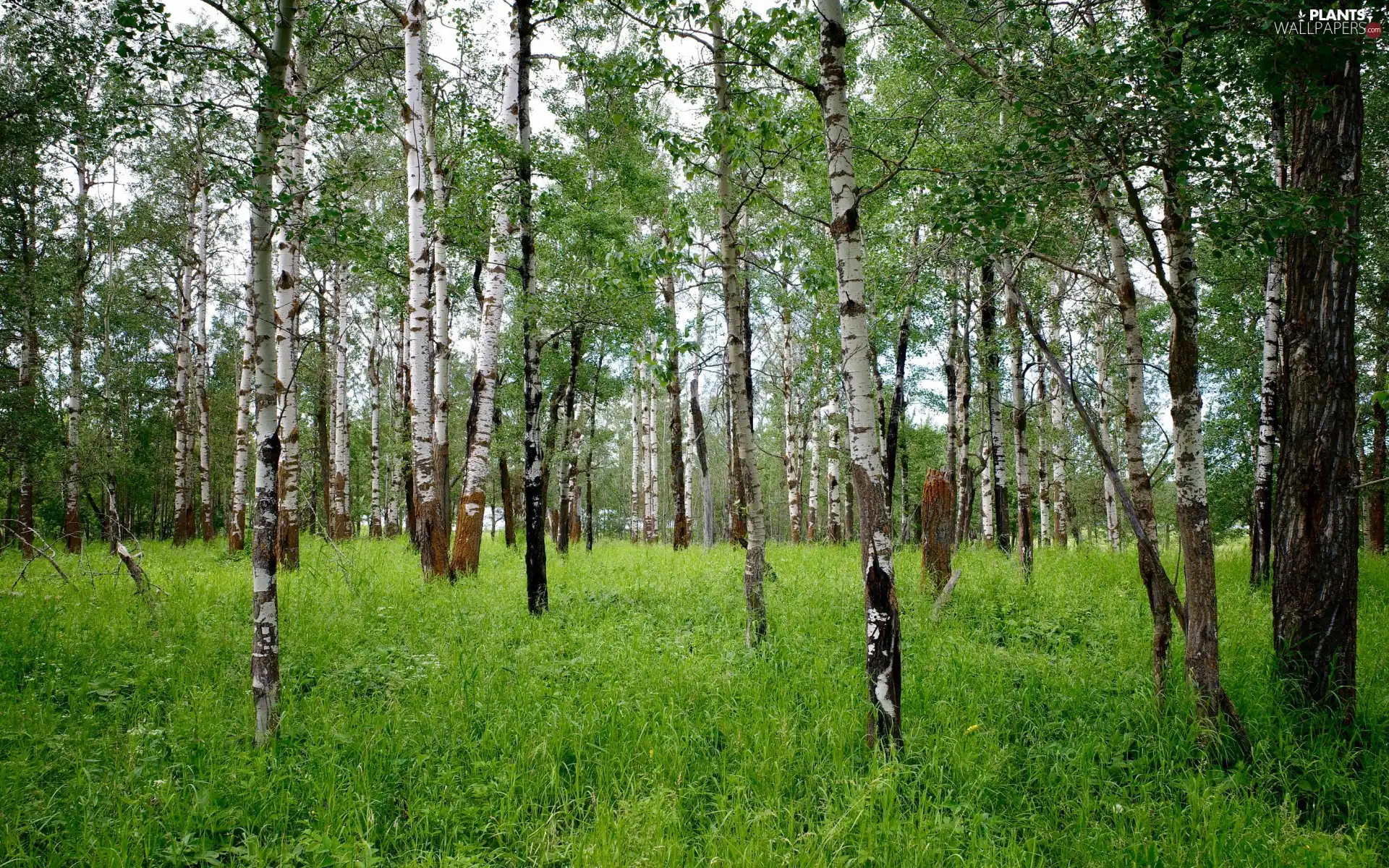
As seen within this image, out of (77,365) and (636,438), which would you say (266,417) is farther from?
(636,438)

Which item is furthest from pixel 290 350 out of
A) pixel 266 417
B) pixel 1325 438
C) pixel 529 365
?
pixel 1325 438

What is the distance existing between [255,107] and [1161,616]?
313 inches

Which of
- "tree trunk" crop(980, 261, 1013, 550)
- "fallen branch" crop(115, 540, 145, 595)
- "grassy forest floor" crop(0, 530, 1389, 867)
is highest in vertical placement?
"tree trunk" crop(980, 261, 1013, 550)

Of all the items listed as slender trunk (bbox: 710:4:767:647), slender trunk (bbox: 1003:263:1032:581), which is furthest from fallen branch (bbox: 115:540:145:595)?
slender trunk (bbox: 1003:263:1032:581)

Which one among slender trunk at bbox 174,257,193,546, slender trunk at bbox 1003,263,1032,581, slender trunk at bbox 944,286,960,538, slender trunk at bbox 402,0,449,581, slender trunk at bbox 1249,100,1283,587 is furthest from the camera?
slender trunk at bbox 174,257,193,546

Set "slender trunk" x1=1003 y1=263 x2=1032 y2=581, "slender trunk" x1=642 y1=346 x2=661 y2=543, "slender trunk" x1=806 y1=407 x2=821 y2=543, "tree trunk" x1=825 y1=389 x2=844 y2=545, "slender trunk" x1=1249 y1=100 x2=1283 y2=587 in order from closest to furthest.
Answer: "slender trunk" x1=1249 y1=100 x2=1283 y2=587, "slender trunk" x1=1003 y1=263 x2=1032 y2=581, "tree trunk" x1=825 y1=389 x2=844 y2=545, "slender trunk" x1=806 y1=407 x2=821 y2=543, "slender trunk" x1=642 y1=346 x2=661 y2=543

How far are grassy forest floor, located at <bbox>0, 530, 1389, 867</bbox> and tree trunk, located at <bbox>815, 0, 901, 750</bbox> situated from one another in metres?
0.53

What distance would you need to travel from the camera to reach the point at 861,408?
14.4ft

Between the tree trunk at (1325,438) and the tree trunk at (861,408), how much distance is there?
373 cm

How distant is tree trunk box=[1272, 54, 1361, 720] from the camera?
5.04 meters

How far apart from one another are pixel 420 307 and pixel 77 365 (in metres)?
12.5

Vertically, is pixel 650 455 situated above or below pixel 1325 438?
above

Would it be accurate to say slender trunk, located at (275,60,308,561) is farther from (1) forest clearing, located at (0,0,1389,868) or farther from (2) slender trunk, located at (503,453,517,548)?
(2) slender trunk, located at (503,453,517,548)

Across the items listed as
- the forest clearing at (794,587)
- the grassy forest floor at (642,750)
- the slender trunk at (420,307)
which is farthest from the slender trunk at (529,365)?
the slender trunk at (420,307)
